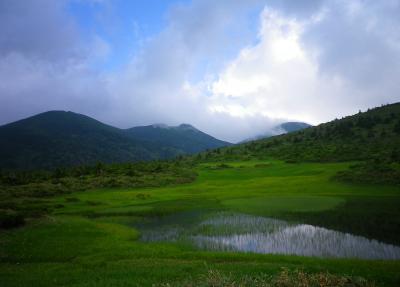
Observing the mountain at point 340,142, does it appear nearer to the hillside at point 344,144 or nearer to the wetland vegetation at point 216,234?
the hillside at point 344,144

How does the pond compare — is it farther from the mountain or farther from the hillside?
the mountain

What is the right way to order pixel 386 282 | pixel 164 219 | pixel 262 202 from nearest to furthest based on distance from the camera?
1. pixel 386 282
2. pixel 164 219
3. pixel 262 202

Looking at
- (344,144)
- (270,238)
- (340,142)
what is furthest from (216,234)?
(340,142)

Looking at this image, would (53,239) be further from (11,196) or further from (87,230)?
(11,196)

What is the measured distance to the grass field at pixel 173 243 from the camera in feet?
73.5

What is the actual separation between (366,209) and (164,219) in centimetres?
2507

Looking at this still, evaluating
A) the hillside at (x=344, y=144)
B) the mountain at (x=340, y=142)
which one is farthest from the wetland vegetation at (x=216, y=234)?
the mountain at (x=340, y=142)

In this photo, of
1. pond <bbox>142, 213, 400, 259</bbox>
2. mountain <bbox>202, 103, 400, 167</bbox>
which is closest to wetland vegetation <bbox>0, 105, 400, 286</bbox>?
pond <bbox>142, 213, 400, 259</bbox>

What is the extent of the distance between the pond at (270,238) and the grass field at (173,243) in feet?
6.36

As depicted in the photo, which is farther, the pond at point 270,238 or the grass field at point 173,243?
the pond at point 270,238

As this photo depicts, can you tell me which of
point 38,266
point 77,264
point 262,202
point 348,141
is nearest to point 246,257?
point 77,264

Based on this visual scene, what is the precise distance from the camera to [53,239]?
3447cm

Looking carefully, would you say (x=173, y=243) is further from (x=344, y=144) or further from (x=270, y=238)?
(x=344, y=144)

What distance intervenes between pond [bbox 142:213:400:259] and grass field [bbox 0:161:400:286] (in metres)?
1.94
